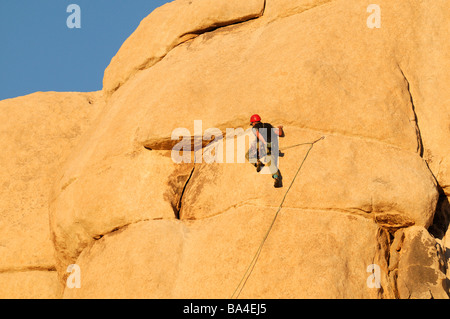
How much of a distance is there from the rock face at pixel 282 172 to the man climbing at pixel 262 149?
0.97 ft

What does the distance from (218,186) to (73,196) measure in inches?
196

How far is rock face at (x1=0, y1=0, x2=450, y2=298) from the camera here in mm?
16281

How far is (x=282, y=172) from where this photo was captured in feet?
56.6

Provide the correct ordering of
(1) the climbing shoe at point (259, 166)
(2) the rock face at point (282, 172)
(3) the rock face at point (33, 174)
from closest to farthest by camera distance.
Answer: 1. (2) the rock face at point (282, 172)
2. (1) the climbing shoe at point (259, 166)
3. (3) the rock face at point (33, 174)

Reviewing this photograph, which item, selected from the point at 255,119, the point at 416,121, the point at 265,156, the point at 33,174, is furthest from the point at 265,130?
the point at 33,174

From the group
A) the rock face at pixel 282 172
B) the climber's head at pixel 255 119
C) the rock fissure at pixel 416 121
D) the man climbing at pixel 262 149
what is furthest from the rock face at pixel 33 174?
the rock fissure at pixel 416 121

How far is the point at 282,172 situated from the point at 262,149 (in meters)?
0.80

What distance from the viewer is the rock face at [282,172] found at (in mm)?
16281

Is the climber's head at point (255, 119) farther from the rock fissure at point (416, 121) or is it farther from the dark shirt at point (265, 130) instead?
the rock fissure at point (416, 121)

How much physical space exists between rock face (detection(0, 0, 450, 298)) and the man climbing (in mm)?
295

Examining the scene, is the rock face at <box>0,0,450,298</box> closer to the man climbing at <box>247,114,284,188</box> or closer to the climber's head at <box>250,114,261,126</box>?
the man climbing at <box>247,114,284,188</box>

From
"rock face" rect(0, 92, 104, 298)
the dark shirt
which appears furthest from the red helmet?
"rock face" rect(0, 92, 104, 298)

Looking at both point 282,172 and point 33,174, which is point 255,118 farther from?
point 33,174
